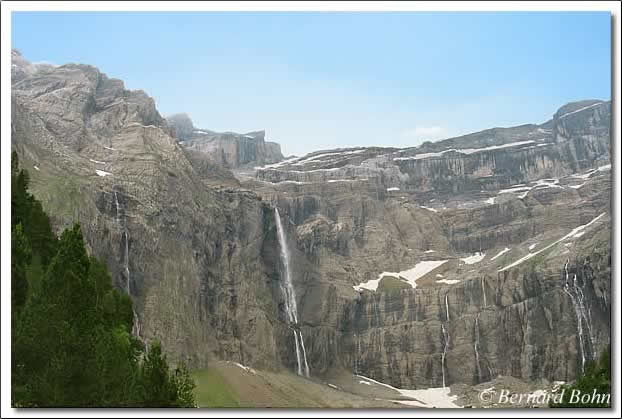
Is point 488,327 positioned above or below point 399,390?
above

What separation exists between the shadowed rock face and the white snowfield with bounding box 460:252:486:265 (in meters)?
0.51

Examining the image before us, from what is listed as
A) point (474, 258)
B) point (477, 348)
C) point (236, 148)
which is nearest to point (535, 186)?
point (474, 258)

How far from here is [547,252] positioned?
230 ft

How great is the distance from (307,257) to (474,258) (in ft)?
83.2

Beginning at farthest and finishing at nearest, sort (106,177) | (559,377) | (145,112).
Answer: (145,112) → (559,377) → (106,177)

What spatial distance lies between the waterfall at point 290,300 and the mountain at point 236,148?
108 feet

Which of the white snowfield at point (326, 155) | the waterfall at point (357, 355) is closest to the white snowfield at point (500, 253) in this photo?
the waterfall at point (357, 355)

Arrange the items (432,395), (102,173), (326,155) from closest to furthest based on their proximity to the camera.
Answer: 1. (102,173)
2. (432,395)
3. (326,155)

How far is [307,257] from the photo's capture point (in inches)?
3253

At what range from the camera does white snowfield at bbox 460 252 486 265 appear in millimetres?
90825

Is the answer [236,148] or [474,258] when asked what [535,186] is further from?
[236,148]

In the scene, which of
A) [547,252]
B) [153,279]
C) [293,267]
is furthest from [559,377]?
[153,279]

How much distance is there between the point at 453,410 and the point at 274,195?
77657mm

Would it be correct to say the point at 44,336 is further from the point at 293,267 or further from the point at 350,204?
the point at 350,204
